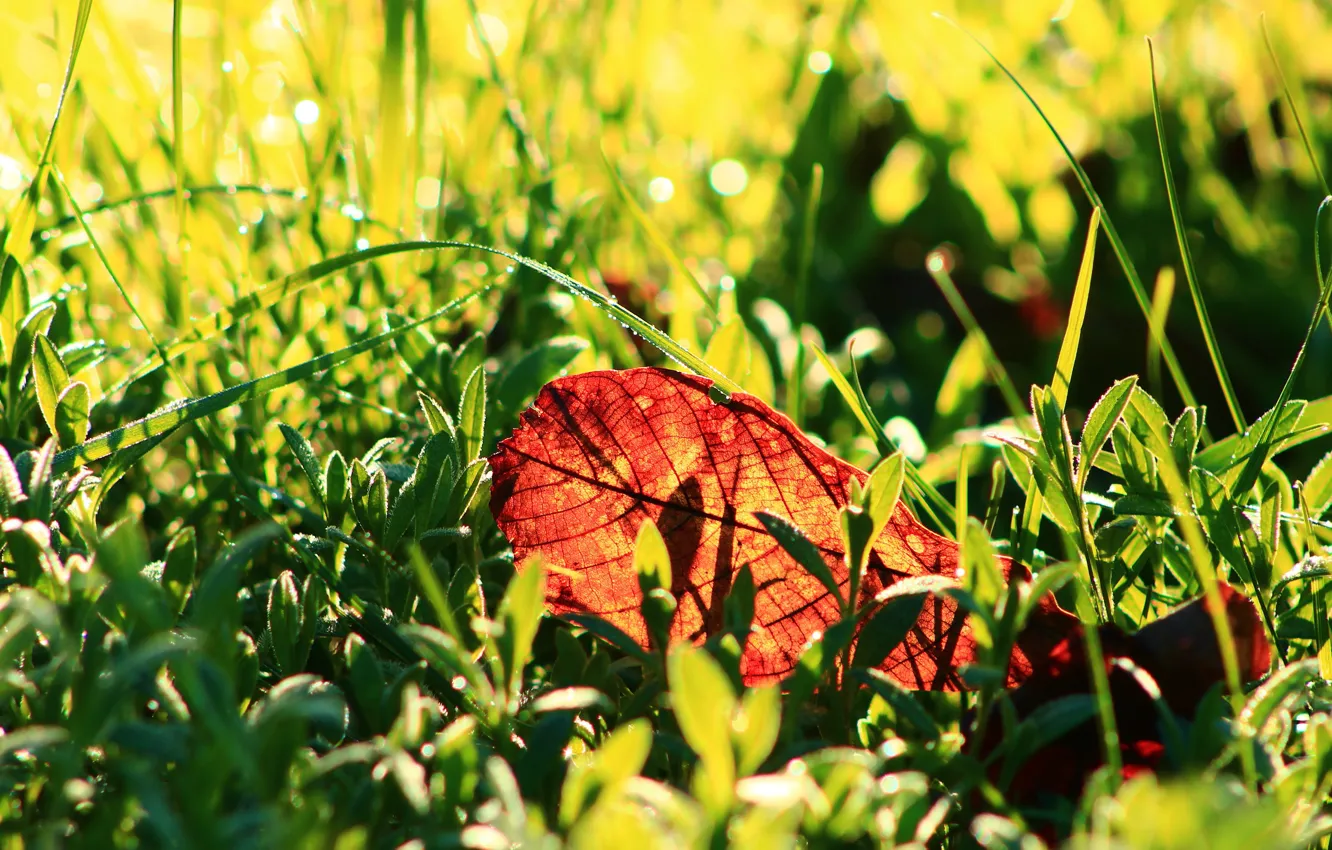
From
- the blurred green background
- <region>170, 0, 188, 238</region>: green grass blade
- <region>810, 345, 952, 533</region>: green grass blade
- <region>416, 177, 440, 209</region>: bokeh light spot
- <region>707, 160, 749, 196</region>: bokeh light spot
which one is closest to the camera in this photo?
<region>810, 345, 952, 533</region>: green grass blade

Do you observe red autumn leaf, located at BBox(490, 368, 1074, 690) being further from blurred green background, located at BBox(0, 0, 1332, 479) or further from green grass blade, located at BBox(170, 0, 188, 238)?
green grass blade, located at BBox(170, 0, 188, 238)

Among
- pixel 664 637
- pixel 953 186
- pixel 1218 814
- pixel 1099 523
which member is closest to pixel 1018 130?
pixel 953 186

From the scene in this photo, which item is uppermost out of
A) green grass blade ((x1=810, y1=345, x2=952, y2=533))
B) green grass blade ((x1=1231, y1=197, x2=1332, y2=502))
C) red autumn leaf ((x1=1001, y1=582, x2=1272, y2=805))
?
green grass blade ((x1=810, y1=345, x2=952, y2=533))

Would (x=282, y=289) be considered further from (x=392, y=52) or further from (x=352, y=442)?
(x=392, y=52)

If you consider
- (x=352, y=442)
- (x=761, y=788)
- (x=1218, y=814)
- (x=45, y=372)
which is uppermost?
(x=45, y=372)

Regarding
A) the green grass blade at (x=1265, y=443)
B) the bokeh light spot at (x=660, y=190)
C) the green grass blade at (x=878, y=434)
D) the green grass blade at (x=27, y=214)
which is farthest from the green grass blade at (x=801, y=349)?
the green grass blade at (x=27, y=214)

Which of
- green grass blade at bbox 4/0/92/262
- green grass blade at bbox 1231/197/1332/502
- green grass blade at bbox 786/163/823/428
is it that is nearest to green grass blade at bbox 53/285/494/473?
green grass blade at bbox 4/0/92/262

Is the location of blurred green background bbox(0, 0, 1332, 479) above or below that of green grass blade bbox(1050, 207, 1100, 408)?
above
